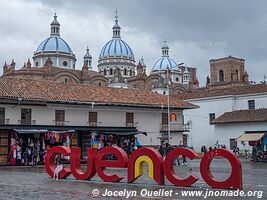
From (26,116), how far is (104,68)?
6271cm

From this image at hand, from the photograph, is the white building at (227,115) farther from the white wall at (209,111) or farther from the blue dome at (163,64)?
the blue dome at (163,64)

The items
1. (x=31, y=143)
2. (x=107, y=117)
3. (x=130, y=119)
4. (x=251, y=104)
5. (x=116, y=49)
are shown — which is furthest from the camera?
(x=116, y=49)

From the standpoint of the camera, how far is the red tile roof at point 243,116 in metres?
43.1

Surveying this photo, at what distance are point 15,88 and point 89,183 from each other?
58.1 ft

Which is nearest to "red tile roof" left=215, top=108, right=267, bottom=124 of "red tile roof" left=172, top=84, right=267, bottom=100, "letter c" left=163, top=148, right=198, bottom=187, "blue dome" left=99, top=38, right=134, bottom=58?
"red tile roof" left=172, top=84, right=267, bottom=100

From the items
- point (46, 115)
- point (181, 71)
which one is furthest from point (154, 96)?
point (181, 71)

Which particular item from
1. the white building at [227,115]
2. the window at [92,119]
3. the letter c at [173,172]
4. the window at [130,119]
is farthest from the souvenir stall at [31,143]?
the white building at [227,115]

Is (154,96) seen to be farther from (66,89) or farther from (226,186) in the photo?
(226,186)

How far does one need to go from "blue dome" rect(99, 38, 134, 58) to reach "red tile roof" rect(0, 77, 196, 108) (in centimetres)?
5264

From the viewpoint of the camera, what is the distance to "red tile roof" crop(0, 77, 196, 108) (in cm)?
3191

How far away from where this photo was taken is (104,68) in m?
93.7

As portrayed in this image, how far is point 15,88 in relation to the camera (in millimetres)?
32344

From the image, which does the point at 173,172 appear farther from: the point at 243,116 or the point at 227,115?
the point at 227,115

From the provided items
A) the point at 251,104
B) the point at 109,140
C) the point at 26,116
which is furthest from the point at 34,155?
the point at 251,104
